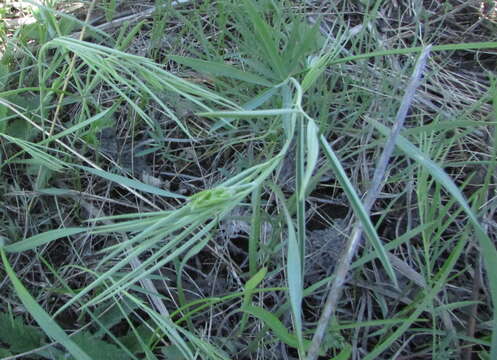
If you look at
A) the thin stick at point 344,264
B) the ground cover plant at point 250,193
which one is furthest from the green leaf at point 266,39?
the thin stick at point 344,264

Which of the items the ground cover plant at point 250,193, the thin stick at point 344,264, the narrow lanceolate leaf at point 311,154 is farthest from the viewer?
the ground cover plant at point 250,193

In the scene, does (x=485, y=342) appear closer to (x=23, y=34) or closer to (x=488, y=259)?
(x=488, y=259)

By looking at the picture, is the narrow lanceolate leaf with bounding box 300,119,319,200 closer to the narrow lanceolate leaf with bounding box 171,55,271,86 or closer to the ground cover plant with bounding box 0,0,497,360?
the ground cover plant with bounding box 0,0,497,360

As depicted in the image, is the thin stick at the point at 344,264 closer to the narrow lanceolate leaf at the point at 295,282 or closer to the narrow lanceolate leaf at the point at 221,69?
the narrow lanceolate leaf at the point at 295,282

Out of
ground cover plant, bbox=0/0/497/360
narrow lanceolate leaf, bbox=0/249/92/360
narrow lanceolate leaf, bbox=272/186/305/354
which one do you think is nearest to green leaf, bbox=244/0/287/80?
ground cover plant, bbox=0/0/497/360

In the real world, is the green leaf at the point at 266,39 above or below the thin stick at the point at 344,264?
above

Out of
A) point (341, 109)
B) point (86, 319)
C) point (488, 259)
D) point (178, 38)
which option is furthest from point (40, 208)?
point (488, 259)

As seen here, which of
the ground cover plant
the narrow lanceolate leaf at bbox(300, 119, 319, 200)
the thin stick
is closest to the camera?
the narrow lanceolate leaf at bbox(300, 119, 319, 200)

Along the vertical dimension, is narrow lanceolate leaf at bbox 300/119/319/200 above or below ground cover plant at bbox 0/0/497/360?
above
